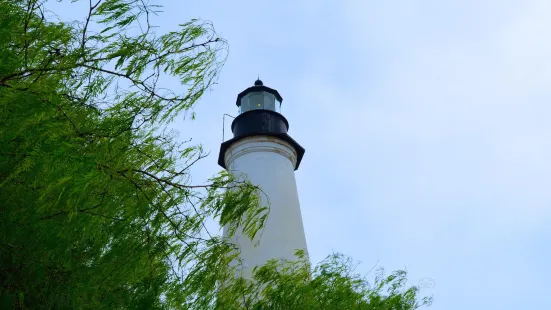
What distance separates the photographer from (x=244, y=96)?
1290cm

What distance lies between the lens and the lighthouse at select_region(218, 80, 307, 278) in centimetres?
980

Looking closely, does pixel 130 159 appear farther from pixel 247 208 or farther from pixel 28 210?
pixel 247 208

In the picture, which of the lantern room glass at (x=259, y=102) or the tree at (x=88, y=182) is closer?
the tree at (x=88, y=182)

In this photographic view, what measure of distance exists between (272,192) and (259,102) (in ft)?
8.87

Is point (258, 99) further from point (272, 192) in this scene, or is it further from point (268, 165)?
point (272, 192)

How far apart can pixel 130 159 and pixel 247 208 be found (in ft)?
2.86

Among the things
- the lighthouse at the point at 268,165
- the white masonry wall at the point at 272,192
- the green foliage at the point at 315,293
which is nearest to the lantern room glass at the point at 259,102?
the lighthouse at the point at 268,165

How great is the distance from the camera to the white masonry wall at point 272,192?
973 centimetres

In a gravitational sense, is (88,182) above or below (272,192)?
below

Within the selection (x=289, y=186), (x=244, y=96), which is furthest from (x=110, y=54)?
(x=244, y=96)

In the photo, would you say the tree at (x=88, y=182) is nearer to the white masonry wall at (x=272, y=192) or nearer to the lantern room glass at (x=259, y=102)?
the white masonry wall at (x=272, y=192)

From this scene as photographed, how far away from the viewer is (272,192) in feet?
35.2

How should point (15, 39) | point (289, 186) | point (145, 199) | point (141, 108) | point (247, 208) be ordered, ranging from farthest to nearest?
point (289, 186), point (247, 208), point (145, 199), point (141, 108), point (15, 39)

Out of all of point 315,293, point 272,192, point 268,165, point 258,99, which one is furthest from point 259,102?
point 315,293
